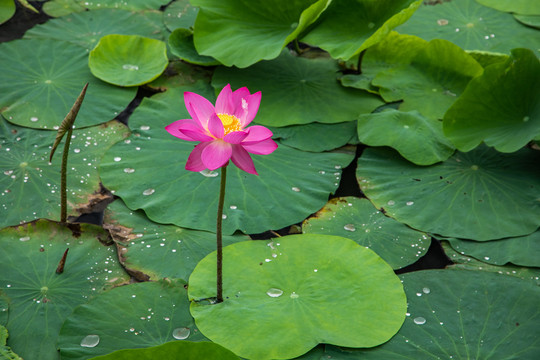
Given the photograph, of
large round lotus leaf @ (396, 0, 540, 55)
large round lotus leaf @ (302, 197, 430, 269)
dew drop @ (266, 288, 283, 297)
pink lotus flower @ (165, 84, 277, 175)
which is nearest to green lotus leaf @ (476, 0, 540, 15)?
large round lotus leaf @ (396, 0, 540, 55)

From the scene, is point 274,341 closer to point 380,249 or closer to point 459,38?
point 380,249

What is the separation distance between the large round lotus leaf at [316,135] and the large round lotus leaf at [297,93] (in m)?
A: 0.03

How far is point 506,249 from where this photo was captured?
1.95m

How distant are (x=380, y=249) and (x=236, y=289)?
0.55 metres

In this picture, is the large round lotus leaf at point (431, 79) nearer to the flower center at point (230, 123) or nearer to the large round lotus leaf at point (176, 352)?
the flower center at point (230, 123)

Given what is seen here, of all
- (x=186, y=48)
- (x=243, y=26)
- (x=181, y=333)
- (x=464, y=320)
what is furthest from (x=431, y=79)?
(x=181, y=333)

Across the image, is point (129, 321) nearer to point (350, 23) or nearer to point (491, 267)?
point (491, 267)

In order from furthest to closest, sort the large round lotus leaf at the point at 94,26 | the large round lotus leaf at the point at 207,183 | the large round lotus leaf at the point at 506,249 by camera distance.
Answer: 1. the large round lotus leaf at the point at 94,26
2. the large round lotus leaf at the point at 207,183
3. the large round lotus leaf at the point at 506,249

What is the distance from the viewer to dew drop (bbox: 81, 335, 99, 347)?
1523 millimetres

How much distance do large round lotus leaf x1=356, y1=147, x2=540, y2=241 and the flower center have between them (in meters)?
0.81

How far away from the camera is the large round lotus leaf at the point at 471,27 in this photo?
3.01 meters

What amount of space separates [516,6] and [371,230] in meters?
2.07

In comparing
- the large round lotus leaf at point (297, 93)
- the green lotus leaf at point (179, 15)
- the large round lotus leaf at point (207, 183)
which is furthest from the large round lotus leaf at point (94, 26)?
the large round lotus leaf at point (207, 183)

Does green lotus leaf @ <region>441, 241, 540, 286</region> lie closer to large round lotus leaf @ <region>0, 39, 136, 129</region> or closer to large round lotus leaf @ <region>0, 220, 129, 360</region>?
large round lotus leaf @ <region>0, 220, 129, 360</region>
